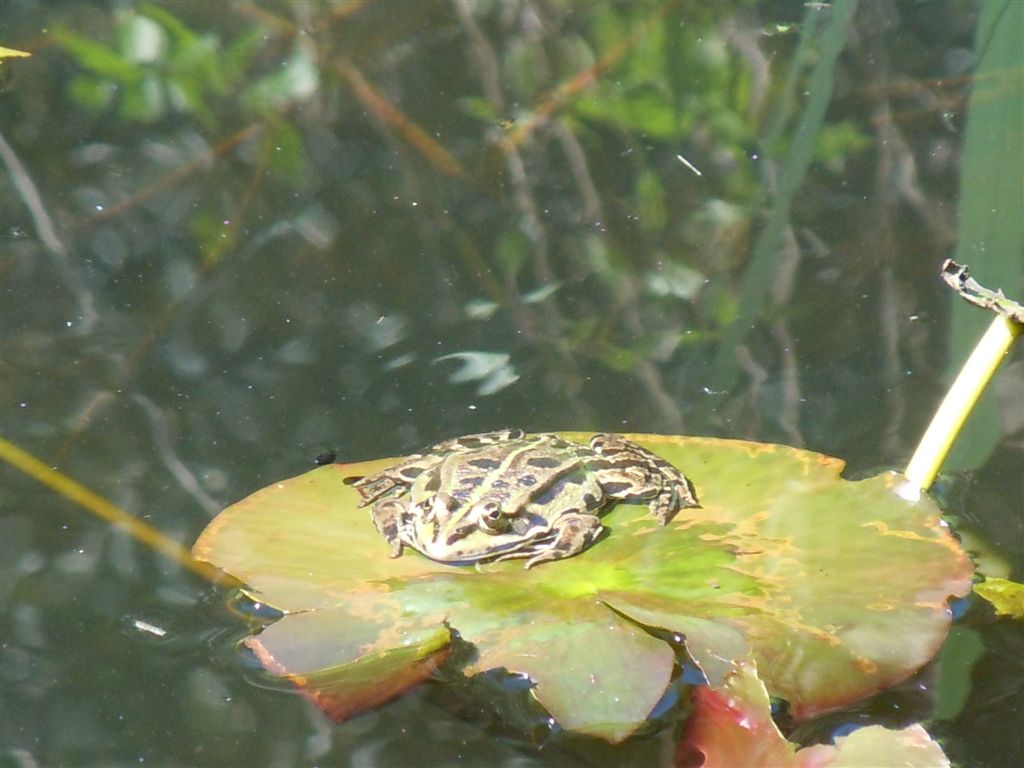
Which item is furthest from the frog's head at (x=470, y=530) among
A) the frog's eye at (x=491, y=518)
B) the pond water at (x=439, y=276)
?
the pond water at (x=439, y=276)

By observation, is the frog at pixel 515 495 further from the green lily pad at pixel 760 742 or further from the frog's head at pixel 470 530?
the green lily pad at pixel 760 742

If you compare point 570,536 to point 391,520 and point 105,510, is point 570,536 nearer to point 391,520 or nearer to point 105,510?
point 391,520

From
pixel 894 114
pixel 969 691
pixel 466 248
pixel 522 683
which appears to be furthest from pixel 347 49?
pixel 969 691

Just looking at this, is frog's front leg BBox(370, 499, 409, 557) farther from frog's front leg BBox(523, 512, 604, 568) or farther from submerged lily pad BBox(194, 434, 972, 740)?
frog's front leg BBox(523, 512, 604, 568)

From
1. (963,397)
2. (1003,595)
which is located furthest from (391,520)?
(1003,595)

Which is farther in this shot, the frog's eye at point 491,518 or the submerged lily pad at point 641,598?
the frog's eye at point 491,518

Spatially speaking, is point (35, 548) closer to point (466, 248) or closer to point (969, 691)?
point (466, 248)
